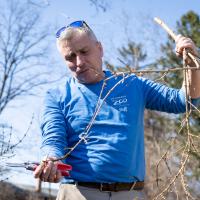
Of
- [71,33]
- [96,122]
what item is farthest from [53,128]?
[71,33]

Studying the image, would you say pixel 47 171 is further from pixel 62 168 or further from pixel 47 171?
pixel 62 168

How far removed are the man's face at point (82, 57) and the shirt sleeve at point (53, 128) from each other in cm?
18

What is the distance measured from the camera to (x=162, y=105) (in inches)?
120

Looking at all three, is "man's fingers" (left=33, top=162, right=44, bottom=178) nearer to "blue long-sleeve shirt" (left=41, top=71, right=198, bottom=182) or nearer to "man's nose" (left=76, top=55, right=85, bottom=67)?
"blue long-sleeve shirt" (left=41, top=71, right=198, bottom=182)

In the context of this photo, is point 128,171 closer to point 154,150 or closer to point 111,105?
point 111,105

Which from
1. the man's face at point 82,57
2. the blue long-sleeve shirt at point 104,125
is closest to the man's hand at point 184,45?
the blue long-sleeve shirt at point 104,125

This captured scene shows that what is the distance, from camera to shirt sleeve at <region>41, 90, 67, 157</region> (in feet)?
9.00

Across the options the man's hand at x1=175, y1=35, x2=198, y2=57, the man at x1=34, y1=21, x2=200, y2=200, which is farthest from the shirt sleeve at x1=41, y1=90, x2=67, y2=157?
the man's hand at x1=175, y1=35, x2=198, y2=57

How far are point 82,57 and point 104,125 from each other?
442 mm

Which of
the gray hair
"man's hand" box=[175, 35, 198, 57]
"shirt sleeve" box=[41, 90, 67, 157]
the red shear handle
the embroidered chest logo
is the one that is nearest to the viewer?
"man's hand" box=[175, 35, 198, 57]

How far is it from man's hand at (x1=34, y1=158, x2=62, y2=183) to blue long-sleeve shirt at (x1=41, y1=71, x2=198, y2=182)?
14 centimetres

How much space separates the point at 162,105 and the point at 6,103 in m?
17.1

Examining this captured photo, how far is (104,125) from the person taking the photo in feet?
9.36

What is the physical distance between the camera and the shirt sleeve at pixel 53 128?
2.74 meters
